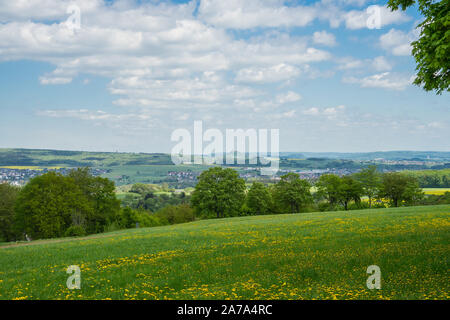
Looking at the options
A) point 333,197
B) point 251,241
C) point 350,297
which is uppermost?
point 350,297

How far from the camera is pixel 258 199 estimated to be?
84.1 metres

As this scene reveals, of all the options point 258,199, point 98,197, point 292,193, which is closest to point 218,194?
point 258,199

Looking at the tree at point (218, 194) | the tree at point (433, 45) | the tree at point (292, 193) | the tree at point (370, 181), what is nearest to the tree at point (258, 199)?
the tree at point (292, 193)

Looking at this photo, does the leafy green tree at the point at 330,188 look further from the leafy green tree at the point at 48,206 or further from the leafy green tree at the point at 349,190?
the leafy green tree at the point at 48,206

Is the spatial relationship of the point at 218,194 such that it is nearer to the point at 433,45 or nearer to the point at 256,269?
the point at 256,269

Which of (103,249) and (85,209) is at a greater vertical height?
(103,249)

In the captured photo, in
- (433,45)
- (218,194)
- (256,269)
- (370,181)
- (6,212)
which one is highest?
(433,45)

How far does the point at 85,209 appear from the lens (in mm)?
61656

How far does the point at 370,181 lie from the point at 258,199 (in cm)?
3041

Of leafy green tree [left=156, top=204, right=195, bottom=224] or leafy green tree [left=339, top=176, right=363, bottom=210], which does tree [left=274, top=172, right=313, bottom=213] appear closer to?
leafy green tree [left=339, top=176, right=363, bottom=210]

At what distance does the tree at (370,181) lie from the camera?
86.6 m

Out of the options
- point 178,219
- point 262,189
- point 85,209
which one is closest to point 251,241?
point 85,209

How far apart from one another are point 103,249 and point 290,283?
15226 millimetres
